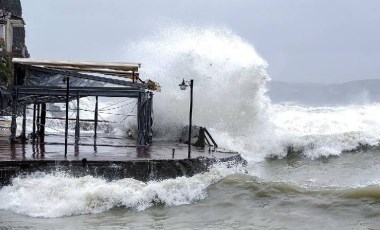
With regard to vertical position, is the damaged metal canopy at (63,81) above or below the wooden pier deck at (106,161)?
above

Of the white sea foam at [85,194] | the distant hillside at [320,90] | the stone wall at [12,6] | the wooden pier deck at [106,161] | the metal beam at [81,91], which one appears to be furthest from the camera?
the distant hillside at [320,90]

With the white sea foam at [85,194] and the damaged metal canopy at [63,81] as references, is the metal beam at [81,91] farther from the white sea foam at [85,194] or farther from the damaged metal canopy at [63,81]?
the white sea foam at [85,194]

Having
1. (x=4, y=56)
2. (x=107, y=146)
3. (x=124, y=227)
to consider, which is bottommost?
(x=124, y=227)

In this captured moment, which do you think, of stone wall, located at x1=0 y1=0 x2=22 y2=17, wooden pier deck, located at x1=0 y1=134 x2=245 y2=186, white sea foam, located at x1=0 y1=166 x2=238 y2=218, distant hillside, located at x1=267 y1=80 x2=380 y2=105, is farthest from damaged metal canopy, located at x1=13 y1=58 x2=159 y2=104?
distant hillside, located at x1=267 y1=80 x2=380 y2=105

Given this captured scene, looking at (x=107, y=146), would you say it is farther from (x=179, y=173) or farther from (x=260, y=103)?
(x=260, y=103)

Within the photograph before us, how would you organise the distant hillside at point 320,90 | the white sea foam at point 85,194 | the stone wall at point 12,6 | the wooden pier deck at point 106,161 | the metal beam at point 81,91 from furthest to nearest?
1. the distant hillside at point 320,90
2. the stone wall at point 12,6
3. the metal beam at point 81,91
4. the wooden pier deck at point 106,161
5. the white sea foam at point 85,194

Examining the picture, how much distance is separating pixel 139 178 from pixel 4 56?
1894 cm

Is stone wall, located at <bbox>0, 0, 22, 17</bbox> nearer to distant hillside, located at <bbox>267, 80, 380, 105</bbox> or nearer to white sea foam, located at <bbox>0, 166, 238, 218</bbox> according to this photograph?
white sea foam, located at <bbox>0, 166, 238, 218</bbox>

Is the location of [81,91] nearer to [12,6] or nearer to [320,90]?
[12,6]

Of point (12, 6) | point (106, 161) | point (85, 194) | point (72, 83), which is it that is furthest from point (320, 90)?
point (85, 194)

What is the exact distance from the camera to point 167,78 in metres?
27.7

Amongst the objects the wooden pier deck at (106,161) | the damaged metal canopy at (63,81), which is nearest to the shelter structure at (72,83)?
the damaged metal canopy at (63,81)

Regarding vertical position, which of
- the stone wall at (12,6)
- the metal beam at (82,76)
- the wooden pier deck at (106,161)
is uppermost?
the stone wall at (12,6)

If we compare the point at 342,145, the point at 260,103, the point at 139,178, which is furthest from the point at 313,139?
the point at 139,178
